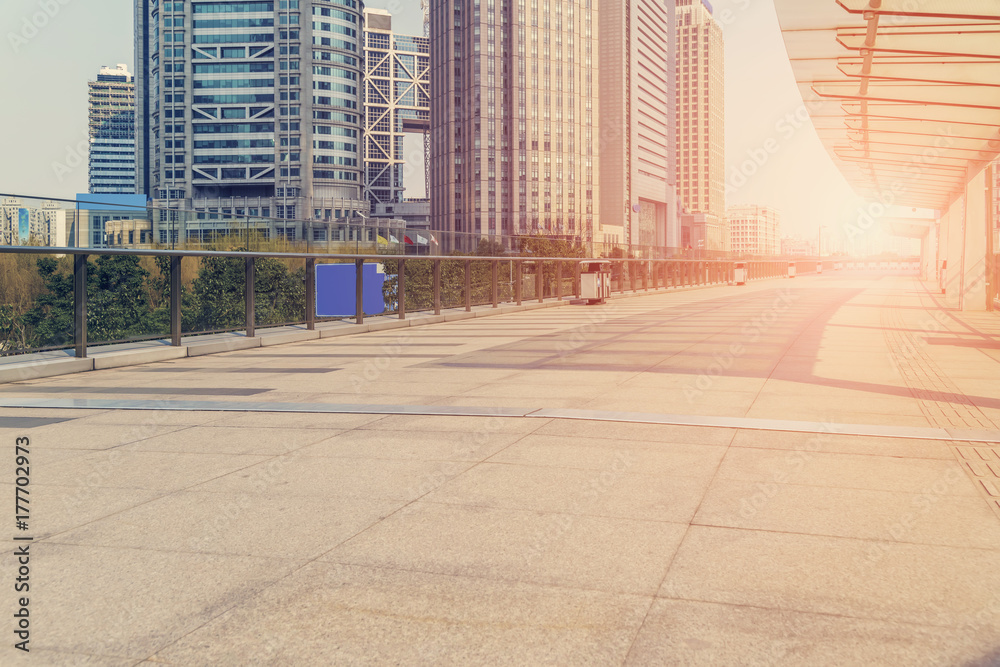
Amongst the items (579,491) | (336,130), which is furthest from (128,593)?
(336,130)

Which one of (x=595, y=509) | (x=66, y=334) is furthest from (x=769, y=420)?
(x=66, y=334)

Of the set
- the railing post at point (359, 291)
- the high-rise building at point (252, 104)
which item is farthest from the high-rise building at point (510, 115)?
the railing post at point (359, 291)

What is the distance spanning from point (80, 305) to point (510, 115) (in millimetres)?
146828

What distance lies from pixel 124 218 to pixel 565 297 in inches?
781

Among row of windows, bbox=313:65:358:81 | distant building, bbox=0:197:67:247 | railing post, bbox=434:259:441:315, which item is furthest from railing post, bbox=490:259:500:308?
row of windows, bbox=313:65:358:81

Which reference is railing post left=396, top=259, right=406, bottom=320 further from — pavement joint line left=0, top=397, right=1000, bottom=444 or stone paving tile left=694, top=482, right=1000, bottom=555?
stone paving tile left=694, top=482, right=1000, bottom=555

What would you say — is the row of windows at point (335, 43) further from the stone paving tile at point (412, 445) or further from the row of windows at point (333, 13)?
the stone paving tile at point (412, 445)

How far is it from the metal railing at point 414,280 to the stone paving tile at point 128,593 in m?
7.78

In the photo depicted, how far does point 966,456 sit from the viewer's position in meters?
5.94

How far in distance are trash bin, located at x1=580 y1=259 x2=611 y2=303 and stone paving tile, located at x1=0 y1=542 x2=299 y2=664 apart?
27000 millimetres

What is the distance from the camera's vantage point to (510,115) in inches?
6009

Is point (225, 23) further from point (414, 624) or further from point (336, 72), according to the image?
point (414, 624)

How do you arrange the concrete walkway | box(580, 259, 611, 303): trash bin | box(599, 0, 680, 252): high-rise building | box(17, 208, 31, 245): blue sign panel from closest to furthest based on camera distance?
the concrete walkway < box(17, 208, 31, 245): blue sign panel < box(580, 259, 611, 303): trash bin < box(599, 0, 680, 252): high-rise building

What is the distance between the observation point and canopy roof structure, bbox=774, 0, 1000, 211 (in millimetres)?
13039
